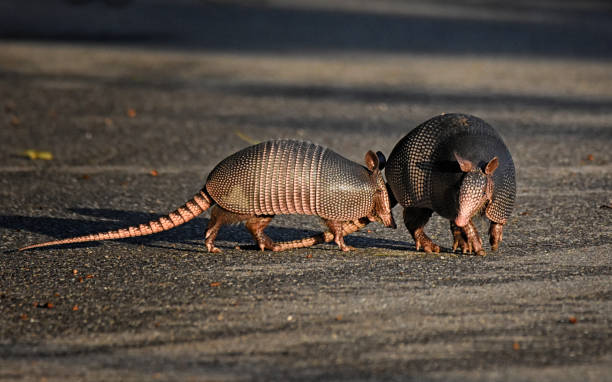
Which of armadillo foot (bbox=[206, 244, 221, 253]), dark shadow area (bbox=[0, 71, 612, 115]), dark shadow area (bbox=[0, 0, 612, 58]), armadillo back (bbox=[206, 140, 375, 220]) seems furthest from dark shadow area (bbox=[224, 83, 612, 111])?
armadillo foot (bbox=[206, 244, 221, 253])

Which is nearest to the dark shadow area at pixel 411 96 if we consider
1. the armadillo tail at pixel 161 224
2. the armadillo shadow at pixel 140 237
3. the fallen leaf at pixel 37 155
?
the fallen leaf at pixel 37 155

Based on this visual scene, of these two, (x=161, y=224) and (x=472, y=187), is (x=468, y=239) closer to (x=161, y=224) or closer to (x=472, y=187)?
(x=472, y=187)

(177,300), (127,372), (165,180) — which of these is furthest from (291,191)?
(165,180)

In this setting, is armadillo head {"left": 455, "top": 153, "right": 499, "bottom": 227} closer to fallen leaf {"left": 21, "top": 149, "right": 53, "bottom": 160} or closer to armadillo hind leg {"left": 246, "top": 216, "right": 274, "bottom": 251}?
armadillo hind leg {"left": 246, "top": 216, "right": 274, "bottom": 251}

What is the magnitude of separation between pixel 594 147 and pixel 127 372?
271 inches

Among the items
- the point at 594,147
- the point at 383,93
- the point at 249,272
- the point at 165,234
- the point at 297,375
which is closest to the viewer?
the point at 297,375

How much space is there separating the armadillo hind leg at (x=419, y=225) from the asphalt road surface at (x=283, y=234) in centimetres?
8

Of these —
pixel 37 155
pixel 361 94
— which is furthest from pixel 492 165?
pixel 361 94

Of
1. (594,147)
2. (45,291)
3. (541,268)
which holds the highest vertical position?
(594,147)

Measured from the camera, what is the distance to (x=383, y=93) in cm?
1346

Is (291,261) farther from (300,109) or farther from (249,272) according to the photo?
(300,109)

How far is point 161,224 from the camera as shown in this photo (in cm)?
600

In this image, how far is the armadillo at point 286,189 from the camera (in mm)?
5898

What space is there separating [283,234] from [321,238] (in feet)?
2.07
